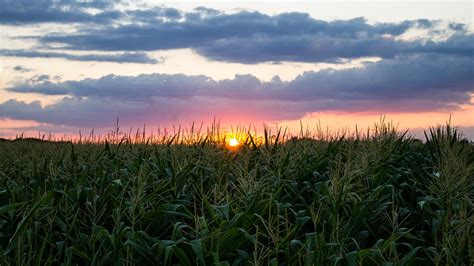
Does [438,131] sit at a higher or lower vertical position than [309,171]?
higher

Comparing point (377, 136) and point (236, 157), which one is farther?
point (377, 136)

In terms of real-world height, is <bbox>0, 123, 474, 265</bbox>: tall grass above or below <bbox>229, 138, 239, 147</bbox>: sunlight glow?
below

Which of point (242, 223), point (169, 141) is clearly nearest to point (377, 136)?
point (169, 141)

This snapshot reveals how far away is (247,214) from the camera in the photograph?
6.04 metres

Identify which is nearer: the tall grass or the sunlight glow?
the tall grass

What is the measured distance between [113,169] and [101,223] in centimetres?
274

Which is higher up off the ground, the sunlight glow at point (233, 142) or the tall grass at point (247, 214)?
the sunlight glow at point (233, 142)

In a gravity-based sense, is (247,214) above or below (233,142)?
below

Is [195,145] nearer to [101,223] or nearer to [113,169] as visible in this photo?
[113,169]

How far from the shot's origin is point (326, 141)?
524 inches

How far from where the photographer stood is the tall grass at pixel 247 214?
18.4ft

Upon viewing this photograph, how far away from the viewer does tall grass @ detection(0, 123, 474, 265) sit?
5.62m

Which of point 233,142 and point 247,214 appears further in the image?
point 233,142

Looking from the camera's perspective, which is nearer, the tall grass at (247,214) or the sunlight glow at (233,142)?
the tall grass at (247,214)
